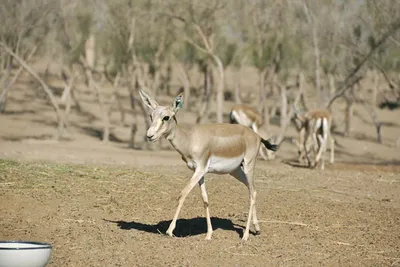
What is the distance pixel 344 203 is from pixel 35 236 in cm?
614

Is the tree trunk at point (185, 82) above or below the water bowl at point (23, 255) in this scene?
below

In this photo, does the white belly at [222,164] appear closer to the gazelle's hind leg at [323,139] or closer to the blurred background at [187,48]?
the gazelle's hind leg at [323,139]

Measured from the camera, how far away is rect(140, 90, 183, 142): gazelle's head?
1076 centimetres

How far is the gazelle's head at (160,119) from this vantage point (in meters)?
10.8

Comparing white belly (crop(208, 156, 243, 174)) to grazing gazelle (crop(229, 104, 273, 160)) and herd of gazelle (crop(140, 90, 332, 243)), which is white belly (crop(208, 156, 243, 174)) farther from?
grazing gazelle (crop(229, 104, 273, 160))

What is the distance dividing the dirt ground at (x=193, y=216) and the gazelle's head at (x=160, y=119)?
53.5 inches

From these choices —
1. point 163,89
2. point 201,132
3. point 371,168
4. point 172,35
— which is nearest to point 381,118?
point 163,89

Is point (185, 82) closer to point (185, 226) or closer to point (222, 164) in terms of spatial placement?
point (185, 226)

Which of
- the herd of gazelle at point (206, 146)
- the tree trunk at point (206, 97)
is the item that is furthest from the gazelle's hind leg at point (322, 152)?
the herd of gazelle at point (206, 146)

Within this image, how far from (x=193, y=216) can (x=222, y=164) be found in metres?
1.83

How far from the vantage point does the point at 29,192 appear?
545 inches

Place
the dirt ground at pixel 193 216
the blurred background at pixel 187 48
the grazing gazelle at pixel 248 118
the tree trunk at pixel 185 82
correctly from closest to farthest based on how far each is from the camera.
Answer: the dirt ground at pixel 193 216 → the grazing gazelle at pixel 248 118 → the blurred background at pixel 187 48 → the tree trunk at pixel 185 82

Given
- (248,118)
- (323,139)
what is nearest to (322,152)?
(323,139)

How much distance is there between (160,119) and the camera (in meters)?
10.9
